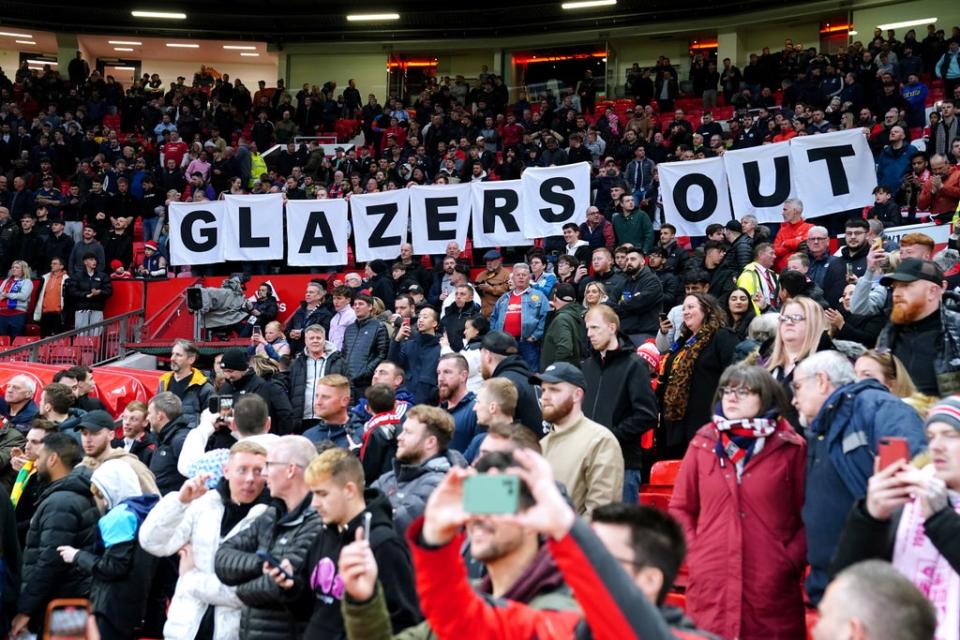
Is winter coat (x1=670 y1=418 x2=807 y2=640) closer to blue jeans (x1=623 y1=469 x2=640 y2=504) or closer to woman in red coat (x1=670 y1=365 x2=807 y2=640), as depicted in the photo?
woman in red coat (x1=670 y1=365 x2=807 y2=640)

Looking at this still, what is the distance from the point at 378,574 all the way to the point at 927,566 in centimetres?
198

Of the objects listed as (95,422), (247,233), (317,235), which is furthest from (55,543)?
(247,233)

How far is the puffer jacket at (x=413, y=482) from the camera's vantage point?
4.89 m

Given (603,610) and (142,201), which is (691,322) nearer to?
(603,610)

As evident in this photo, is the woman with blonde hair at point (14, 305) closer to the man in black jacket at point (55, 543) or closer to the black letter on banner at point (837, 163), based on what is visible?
the man in black jacket at point (55, 543)

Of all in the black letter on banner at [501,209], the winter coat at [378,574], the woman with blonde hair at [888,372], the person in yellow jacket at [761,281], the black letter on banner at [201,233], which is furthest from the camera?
the black letter on banner at [201,233]

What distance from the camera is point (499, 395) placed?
5.88 meters

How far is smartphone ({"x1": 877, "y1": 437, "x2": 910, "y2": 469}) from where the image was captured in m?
3.14

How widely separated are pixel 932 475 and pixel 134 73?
3495cm

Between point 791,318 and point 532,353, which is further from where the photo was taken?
point 532,353

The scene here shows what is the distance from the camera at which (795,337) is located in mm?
5719

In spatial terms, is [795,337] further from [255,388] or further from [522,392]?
[255,388]

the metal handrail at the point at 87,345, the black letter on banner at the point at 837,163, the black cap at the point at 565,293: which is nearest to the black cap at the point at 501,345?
the black cap at the point at 565,293

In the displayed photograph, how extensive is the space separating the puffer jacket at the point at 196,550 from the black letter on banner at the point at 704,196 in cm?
962
